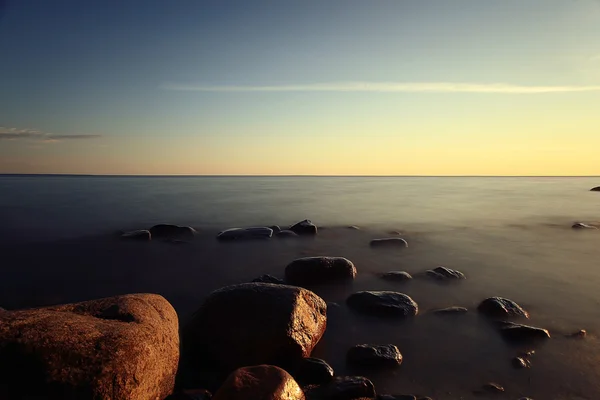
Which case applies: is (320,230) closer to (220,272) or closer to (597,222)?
(220,272)

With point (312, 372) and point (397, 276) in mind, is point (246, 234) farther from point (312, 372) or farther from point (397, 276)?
point (312, 372)

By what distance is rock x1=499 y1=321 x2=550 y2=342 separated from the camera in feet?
19.2

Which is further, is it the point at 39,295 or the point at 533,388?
the point at 39,295

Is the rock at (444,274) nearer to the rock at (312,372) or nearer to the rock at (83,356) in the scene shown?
the rock at (312,372)

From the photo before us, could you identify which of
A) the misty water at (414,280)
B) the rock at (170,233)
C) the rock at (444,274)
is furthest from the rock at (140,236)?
the rock at (444,274)

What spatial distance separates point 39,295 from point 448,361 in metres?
8.28

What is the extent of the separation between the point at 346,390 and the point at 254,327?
142cm

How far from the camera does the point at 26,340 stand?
3.46 meters

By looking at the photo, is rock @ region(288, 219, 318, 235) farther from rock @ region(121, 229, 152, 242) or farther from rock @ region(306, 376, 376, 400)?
rock @ region(306, 376, 376, 400)

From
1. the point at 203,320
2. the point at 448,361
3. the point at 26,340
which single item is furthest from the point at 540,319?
the point at 26,340

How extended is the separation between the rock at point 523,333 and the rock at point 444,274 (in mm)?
3040

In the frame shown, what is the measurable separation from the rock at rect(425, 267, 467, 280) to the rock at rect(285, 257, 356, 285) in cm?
210

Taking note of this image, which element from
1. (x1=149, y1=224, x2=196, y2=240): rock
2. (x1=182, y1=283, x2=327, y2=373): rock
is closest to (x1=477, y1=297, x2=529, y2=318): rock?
(x1=182, y1=283, x2=327, y2=373): rock

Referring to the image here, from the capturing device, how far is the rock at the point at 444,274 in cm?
916
